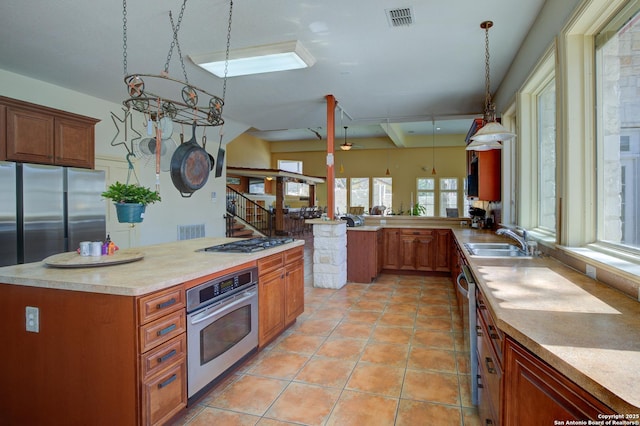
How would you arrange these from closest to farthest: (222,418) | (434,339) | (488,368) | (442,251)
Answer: (488,368), (222,418), (434,339), (442,251)

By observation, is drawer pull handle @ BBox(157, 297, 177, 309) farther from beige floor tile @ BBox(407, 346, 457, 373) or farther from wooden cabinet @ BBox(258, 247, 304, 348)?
beige floor tile @ BBox(407, 346, 457, 373)

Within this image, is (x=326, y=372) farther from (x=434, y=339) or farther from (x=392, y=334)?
(x=434, y=339)

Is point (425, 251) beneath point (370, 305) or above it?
above

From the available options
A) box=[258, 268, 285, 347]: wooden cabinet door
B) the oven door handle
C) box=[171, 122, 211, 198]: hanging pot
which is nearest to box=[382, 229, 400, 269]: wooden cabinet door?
box=[258, 268, 285, 347]: wooden cabinet door

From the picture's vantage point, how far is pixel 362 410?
209 cm

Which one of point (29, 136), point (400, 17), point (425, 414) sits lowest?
point (425, 414)

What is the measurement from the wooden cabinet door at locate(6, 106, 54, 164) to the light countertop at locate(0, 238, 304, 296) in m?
2.13

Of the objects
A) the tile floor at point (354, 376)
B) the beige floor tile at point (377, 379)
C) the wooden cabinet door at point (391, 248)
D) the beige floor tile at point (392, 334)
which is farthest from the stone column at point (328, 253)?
the beige floor tile at point (377, 379)

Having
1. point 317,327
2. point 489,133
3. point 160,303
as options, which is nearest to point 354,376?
point 317,327

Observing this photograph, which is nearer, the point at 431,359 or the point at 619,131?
the point at 619,131

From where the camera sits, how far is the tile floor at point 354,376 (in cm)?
204

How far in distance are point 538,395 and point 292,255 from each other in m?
2.43

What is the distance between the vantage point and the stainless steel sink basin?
9.33ft

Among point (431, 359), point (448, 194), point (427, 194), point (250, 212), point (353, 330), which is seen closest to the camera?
point (431, 359)
